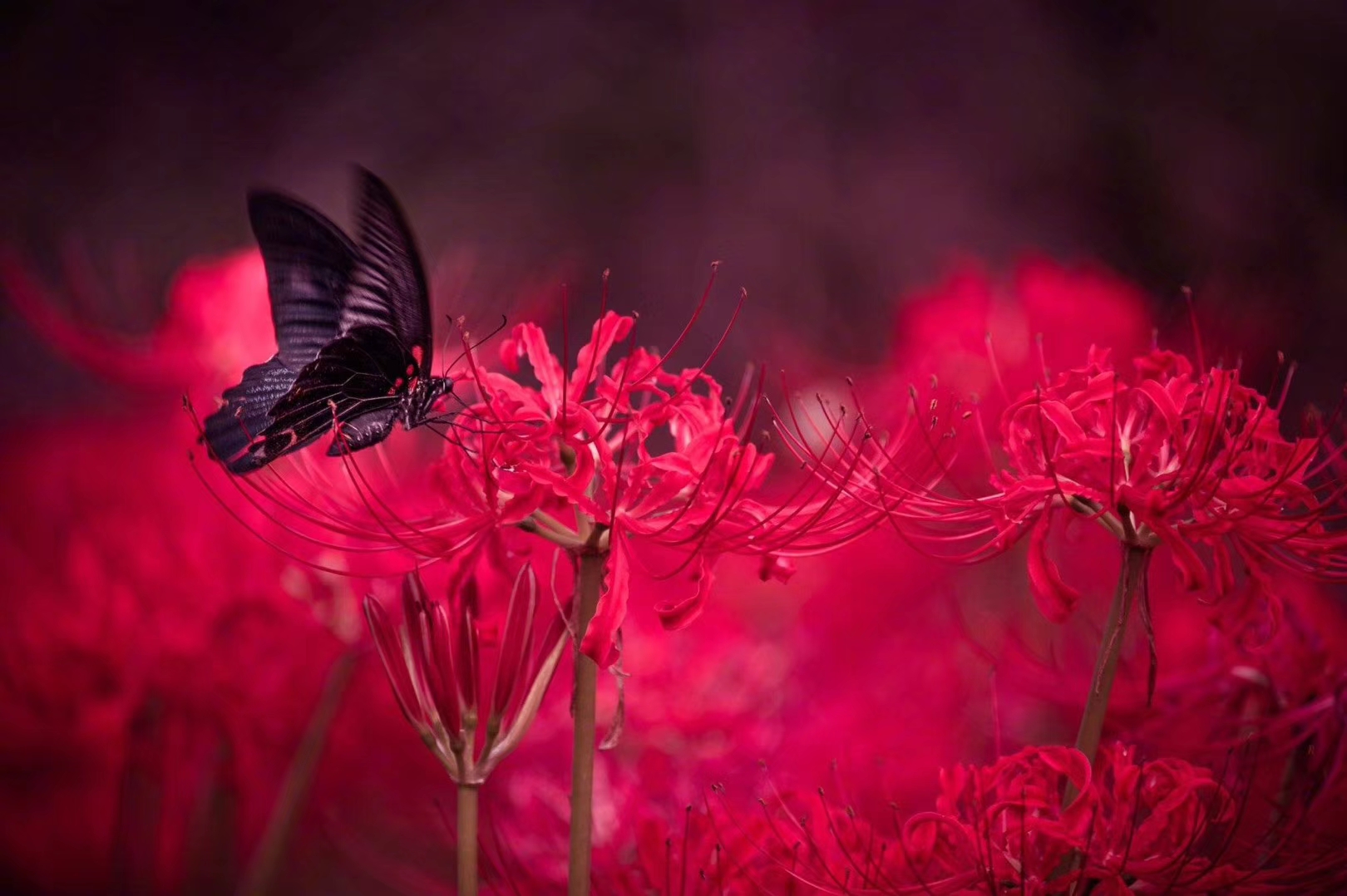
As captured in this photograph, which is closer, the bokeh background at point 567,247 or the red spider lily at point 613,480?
the red spider lily at point 613,480

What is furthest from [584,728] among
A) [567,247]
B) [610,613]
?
[567,247]

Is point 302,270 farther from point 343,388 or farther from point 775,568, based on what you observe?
point 775,568

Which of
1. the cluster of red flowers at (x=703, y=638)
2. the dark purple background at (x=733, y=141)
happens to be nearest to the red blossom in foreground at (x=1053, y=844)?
the cluster of red flowers at (x=703, y=638)

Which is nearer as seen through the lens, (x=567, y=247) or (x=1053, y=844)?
(x=1053, y=844)

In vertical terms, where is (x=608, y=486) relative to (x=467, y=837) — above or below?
above

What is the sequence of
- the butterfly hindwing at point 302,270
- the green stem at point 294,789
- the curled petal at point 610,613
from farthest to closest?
1. the green stem at point 294,789
2. the butterfly hindwing at point 302,270
3. the curled petal at point 610,613

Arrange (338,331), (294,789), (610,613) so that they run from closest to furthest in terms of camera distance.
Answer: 1. (610,613)
2. (338,331)
3. (294,789)

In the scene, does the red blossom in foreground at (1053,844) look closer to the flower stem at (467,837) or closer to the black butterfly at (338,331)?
the flower stem at (467,837)

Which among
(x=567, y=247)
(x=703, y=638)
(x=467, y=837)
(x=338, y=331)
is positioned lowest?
(x=467, y=837)
